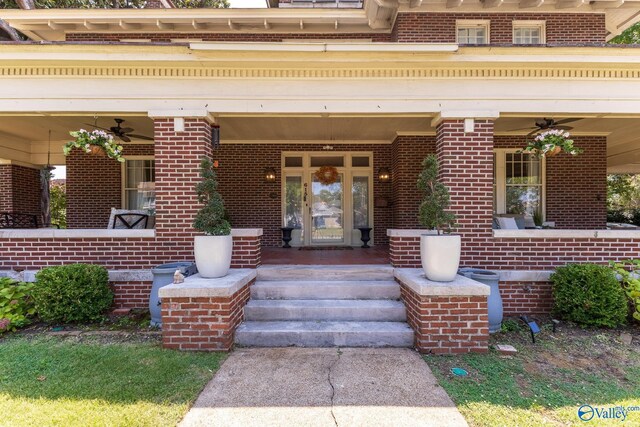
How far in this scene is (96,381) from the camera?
3.25 meters

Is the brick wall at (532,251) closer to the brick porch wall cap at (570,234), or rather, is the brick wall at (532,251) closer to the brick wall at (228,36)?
the brick porch wall cap at (570,234)

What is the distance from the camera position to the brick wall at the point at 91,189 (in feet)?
28.3

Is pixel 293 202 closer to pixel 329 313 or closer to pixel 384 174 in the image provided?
pixel 384 174

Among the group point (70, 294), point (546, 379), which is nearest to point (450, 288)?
point (546, 379)

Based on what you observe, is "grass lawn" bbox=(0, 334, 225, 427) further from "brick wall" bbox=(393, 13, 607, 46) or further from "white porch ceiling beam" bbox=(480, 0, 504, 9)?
"white porch ceiling beam" bbox=(480, 0, 504, 9)

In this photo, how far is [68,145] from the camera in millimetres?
5387

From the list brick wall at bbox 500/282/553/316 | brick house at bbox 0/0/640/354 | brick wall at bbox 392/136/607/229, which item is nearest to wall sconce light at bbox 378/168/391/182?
brick wall at bbox 392/136/607/229

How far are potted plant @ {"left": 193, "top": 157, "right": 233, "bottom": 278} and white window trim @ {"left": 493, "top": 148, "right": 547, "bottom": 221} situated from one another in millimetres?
7015

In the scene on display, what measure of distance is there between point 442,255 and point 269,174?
584cm

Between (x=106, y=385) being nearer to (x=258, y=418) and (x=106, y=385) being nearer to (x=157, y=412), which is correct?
(x=157, y=412)

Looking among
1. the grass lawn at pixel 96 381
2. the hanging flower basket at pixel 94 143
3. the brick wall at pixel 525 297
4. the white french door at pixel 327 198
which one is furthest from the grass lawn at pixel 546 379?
the hanging flower basket at pixel 94 143

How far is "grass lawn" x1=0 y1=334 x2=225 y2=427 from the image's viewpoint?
2.72 meters

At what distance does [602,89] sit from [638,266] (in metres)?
2.78

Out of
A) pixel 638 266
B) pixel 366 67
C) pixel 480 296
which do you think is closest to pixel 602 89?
pixel 638 266
